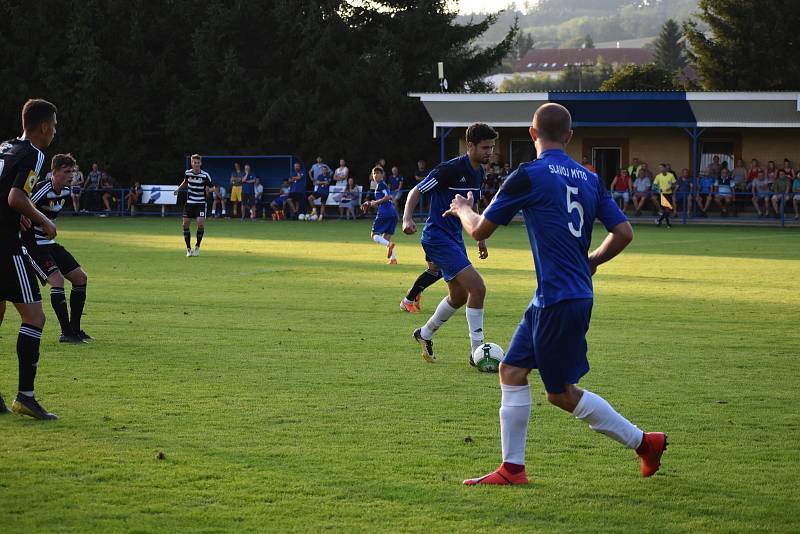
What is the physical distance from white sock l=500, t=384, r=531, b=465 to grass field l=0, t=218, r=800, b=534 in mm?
196

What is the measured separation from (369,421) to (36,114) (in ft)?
10.3

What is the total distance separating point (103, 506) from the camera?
550cm

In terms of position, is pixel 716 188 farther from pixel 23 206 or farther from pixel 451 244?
pixel 23 206

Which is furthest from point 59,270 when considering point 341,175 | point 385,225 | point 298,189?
point 298,189

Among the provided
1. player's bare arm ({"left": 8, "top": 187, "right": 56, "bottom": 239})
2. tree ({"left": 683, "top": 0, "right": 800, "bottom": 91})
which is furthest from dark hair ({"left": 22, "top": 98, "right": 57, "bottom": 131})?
tree ({"left": 683, "top": 0, "right": 800, "bottom": 91})

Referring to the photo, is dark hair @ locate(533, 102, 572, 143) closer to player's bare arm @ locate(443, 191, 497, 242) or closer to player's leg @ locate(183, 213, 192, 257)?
player's bare arm @ locate(443, 191, 497, 242)

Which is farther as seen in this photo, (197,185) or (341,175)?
(341,175)

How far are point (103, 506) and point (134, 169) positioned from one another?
43.7m

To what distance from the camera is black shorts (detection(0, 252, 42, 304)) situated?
24.5 ft

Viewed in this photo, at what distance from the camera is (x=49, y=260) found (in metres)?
10.7

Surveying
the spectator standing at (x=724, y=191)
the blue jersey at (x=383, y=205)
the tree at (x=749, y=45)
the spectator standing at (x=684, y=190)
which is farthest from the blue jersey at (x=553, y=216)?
the tree at (x=749, y=45)

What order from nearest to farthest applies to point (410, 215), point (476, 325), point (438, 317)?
1. point (410, 215)
2. point (476, 325)
3. point (438, 317)

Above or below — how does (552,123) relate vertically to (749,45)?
below

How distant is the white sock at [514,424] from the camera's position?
A: 5.92 metres
